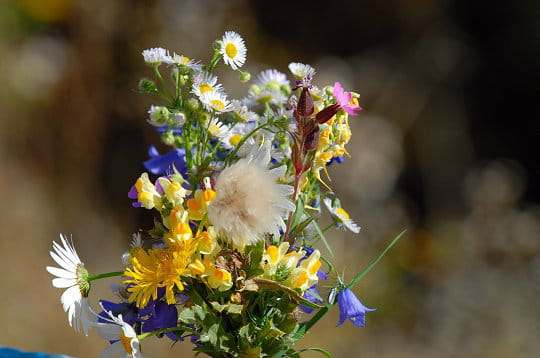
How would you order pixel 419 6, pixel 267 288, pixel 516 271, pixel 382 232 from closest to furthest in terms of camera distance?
pixel 267 288 < pixel 516 271 < pixel 382 232 < pixel 419 6

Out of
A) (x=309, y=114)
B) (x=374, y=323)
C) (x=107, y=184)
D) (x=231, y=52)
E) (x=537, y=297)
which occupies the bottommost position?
(x=537, y=297)

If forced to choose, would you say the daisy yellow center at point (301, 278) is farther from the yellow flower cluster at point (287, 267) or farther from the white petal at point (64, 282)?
the white petal at point (64, 282)

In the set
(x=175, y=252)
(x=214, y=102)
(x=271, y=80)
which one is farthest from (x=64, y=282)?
(x=271, y=80)

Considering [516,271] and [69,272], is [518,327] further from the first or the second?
[69,272]

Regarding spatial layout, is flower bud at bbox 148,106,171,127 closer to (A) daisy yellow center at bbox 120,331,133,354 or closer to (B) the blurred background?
(A) daisy yellow center at bbox 120,331,133,354

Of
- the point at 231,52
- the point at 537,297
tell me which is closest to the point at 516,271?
the point at 537,297

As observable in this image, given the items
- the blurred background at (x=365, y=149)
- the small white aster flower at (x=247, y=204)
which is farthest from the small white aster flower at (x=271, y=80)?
the blurred background at (x=365, y=149)
